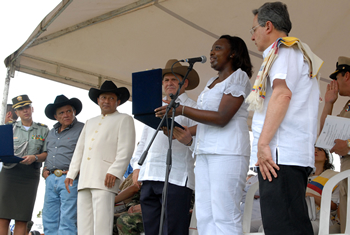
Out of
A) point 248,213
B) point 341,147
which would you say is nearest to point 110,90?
point 248,213

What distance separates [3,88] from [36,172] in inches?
64.4

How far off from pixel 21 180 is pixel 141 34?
2481 millimetres

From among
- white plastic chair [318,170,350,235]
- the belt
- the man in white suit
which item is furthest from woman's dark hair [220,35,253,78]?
the belt

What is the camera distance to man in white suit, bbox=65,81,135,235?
10.5 ft

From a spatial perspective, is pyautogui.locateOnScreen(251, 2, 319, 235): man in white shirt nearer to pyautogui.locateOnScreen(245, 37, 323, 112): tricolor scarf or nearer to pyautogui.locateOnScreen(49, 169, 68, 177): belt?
pyautogui.locateOnScreen(245, 37, 323, 112): tricolor scarf

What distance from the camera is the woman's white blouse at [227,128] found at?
7.57ft

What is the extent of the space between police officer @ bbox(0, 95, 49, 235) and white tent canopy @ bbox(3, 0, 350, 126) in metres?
1.28

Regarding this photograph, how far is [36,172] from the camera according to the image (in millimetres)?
4551

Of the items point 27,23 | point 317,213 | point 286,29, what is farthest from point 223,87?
point 27,23

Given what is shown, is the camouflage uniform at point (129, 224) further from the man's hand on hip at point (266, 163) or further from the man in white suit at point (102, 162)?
the man's hand on hip at point (266, 163)

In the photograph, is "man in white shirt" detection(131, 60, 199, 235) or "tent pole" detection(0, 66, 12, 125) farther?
"tent pole" detection(0, 66, 12, 125)

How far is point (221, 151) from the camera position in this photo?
227 cm

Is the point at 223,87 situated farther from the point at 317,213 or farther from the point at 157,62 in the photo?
the point at 157,62

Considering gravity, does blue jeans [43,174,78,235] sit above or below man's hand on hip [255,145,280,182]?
below
